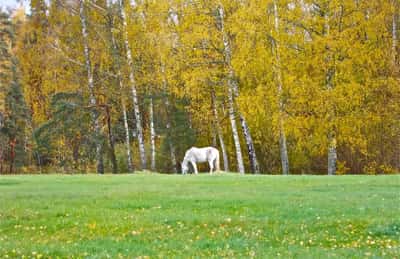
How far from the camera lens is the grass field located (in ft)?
28.6

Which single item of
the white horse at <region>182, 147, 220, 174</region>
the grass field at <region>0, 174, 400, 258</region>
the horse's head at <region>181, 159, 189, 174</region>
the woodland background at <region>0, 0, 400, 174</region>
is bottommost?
the grass field at <region>0, 174, 400, 258</region>

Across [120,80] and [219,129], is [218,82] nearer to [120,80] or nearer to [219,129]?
[219,129]

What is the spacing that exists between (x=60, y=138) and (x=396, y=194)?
26.8 m

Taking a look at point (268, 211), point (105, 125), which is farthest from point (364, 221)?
point (105, 125)

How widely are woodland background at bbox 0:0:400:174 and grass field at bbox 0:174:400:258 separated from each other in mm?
11703

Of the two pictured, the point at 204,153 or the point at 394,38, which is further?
the point at 204,153

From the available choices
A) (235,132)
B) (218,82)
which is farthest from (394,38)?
(235,132)

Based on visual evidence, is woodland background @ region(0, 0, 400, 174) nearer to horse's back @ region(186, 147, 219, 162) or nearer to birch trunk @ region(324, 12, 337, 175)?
birch trunk @ region(324, 12, 337, 175)

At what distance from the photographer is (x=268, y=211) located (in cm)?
1234

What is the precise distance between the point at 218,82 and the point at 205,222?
2142 centimetres

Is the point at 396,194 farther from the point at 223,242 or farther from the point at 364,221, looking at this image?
the point at 223,242

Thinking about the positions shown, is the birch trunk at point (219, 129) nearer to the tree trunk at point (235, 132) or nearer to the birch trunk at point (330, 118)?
the tree trunk at point (235, 132)

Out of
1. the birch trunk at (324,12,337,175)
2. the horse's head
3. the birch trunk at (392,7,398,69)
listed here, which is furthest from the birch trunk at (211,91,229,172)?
the birch trunk at (392,7,398,69)

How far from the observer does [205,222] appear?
36.6 ft
